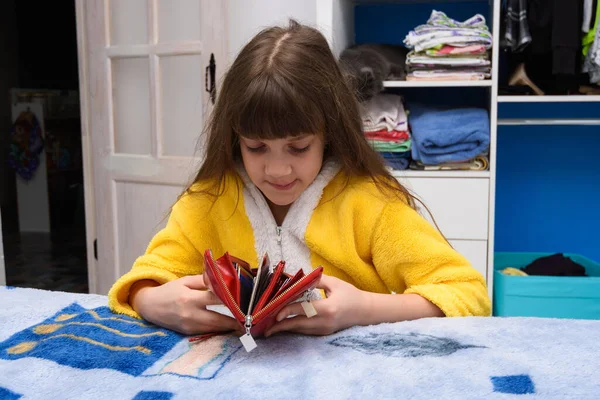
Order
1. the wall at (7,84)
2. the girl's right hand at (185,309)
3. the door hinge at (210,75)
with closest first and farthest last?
the girl's right hand at (185,309), the door hinge at (210,75), the wall at (7,84)

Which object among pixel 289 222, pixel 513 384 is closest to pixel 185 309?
pixel 289 222

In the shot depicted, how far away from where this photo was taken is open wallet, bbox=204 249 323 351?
2.56 ft

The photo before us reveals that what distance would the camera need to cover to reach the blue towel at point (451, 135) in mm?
2266

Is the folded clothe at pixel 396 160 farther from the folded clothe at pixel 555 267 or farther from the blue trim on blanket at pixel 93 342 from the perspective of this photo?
the blue trim on blanket at pixel 93 342

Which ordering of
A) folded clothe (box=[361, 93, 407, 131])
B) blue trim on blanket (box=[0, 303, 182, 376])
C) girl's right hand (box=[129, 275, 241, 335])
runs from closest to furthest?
blue trim on blanket (box=[0, 303, 182, 376]), girl's right hand (box=[129, 275, 241, 335]), folded clothe (box=[361, 93, 407, 131])

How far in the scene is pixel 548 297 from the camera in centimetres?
Answer: 236

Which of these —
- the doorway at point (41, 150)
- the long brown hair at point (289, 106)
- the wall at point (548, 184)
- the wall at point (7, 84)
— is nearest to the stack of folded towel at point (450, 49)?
the wall at point (548, 184)

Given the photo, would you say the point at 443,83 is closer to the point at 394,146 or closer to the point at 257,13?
the point at 394,146

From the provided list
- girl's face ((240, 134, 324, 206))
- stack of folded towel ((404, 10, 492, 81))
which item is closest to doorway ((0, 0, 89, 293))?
stack of folded towel ((404, 10, 492, 81))

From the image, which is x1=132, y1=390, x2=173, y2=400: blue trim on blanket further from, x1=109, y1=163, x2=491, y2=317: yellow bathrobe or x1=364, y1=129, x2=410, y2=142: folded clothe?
x1=364, y1=129, x2=410, y2=142: folded clothe

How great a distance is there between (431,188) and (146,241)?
134 centimetres

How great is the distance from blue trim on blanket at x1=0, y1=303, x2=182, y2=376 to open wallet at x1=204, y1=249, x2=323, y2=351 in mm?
113

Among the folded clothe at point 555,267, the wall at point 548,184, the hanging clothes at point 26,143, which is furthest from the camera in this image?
the hanging clothes at point 26,143

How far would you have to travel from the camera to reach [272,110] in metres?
1.00
